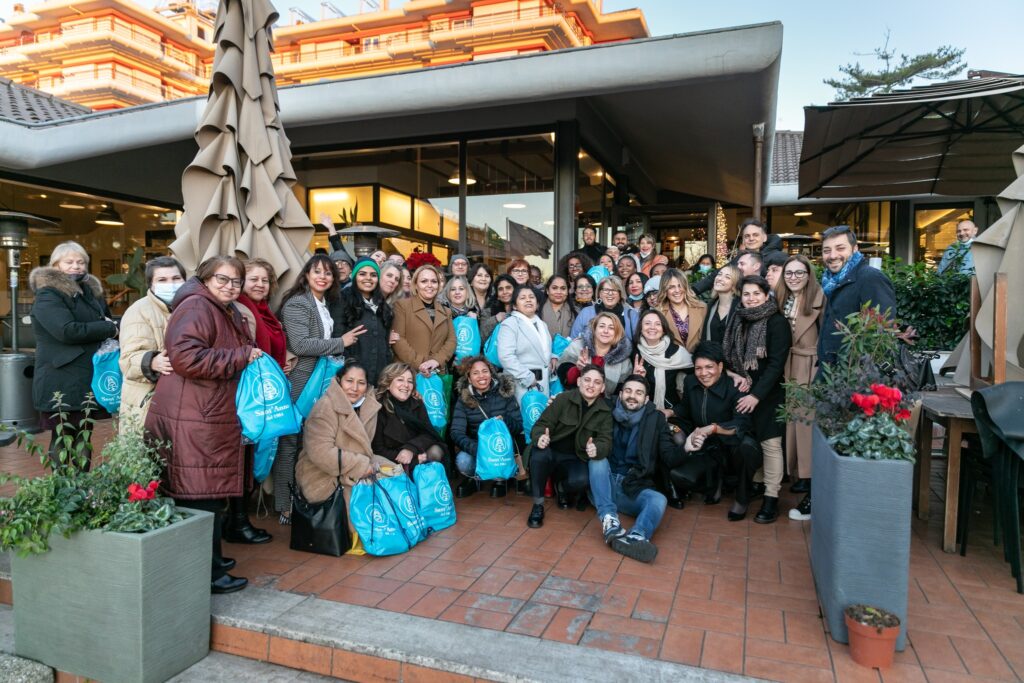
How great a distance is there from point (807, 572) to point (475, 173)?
755cm

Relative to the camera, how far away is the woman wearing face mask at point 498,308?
5629 millimetres

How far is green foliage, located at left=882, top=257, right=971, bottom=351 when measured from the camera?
6.36m

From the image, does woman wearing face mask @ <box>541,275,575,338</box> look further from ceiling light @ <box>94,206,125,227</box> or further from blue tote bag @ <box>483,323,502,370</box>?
ceiling light @ <box>94,206,125,227</box>

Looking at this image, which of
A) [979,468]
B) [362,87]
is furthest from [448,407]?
[362,87]

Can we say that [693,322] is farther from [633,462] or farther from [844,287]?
[633,462]

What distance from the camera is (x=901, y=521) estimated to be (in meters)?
2.64

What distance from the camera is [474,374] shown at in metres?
5.00

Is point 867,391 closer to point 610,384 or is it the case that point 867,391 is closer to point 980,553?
point 980,553

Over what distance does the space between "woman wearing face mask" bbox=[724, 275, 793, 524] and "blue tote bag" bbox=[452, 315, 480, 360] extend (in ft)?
7.17

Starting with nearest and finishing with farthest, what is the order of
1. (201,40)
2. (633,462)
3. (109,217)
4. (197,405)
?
(197,405) → (633,462) → (109,217) → (201,40)

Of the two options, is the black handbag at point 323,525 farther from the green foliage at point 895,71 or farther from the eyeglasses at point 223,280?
the green foliage at point 895,71

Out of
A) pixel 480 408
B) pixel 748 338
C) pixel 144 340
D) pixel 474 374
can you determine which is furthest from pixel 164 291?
pixel 748 338

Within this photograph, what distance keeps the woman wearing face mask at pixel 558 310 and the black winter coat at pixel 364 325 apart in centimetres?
161

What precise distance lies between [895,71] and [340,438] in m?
32.2
